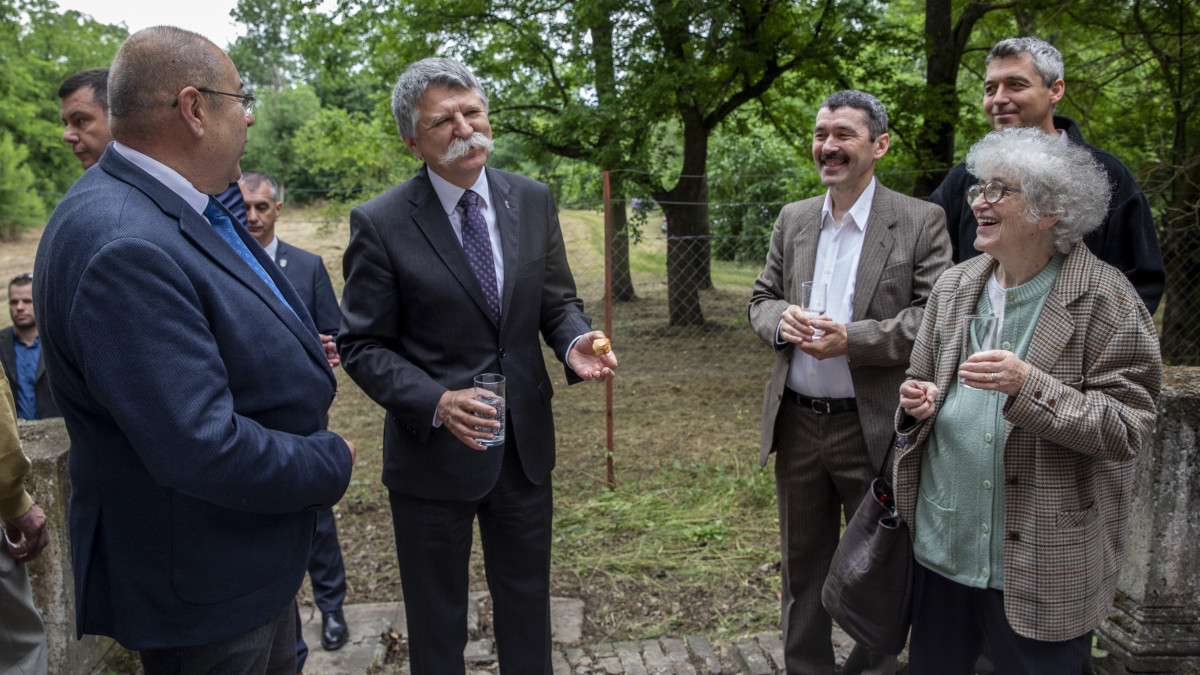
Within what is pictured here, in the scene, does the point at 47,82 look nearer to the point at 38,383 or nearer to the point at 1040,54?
the point at 38,383

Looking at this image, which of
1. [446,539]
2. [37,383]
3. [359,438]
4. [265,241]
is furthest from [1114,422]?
[359,438]

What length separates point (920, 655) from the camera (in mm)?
2242

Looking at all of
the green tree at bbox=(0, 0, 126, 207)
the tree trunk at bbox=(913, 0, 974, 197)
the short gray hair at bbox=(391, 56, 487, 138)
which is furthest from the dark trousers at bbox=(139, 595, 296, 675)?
the green tree at bbox=(0, 0, 126, 207)

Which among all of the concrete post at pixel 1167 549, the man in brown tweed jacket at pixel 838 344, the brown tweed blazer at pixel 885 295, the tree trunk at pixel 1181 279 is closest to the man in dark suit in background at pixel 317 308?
the man in brown tweed jacket at pixel 838 344

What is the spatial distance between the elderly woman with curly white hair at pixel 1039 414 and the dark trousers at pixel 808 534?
64 centimetres

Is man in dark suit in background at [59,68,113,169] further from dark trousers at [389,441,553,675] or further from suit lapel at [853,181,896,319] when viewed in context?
suit lapel at [853,181,896,319]

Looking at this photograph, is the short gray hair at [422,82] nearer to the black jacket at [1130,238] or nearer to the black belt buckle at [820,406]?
the black belt buckle at [820,406]

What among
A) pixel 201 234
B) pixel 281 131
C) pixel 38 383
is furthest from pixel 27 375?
pixel 281 131

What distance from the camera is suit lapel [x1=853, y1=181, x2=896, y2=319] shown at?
270cm

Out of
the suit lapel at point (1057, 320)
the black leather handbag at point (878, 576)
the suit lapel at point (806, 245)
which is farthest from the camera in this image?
the suit lapel at point (806, 245)

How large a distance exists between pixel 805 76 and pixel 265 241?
589 cm

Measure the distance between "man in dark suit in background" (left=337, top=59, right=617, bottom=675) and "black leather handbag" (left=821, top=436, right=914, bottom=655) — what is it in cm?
91

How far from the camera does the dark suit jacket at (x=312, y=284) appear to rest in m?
3.54

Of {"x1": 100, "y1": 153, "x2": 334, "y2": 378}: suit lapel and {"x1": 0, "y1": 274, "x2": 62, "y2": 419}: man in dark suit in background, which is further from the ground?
{"x1": 100, "y1": 153, "x2": 334, "y2": 378}: suit lapel
